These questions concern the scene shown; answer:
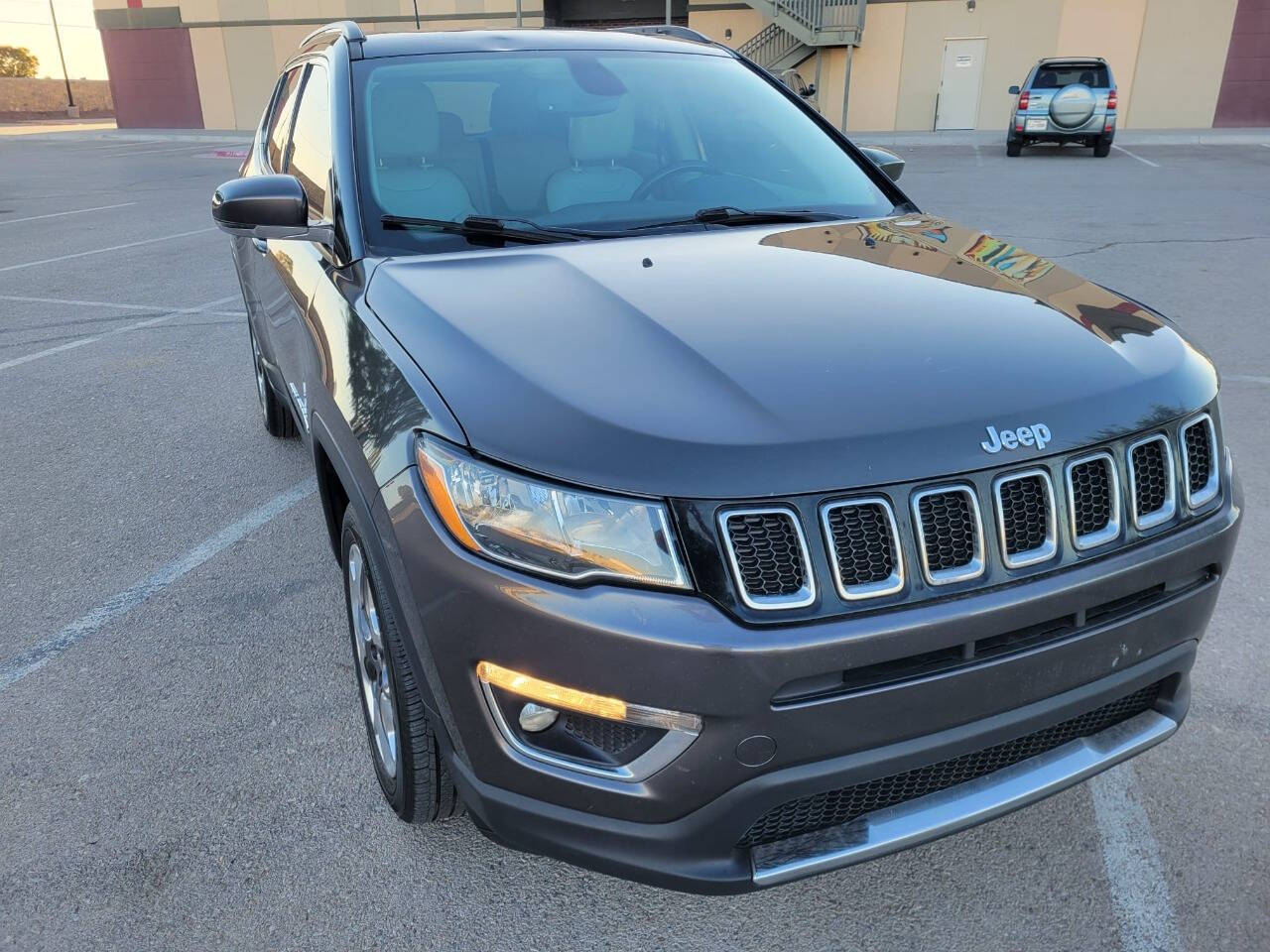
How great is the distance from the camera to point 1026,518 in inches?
64.8

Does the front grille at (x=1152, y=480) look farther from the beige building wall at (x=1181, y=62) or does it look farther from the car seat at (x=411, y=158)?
the beige building wall at (x=1181, y=62)

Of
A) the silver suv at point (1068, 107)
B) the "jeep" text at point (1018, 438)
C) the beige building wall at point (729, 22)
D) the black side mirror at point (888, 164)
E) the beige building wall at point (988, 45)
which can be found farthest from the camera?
the beige building wall at point (729, 22)

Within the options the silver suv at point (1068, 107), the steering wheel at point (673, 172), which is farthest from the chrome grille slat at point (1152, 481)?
the silver suv at point (1068, 107)

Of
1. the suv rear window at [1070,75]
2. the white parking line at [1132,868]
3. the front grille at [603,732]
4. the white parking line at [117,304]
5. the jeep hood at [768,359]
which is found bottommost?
the white parking line at [117,304]

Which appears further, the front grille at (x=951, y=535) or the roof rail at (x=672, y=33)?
the roof rail at (x=672, y=33)

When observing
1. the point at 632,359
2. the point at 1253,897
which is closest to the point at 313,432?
the point at 632,359

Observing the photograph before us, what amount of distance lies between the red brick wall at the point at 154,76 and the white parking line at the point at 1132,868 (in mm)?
36118

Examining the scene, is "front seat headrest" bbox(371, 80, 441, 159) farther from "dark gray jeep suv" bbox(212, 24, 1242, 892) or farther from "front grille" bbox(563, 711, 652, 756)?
"front grille" bbox(563, 711, 652, 756)

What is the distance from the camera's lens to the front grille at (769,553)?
1518mm

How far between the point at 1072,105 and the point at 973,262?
17.8m

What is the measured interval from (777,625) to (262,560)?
259cm

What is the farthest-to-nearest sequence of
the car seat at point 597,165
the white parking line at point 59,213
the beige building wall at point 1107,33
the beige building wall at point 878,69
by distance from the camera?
the beige building wall at point 878,69 → the beige building wall at point 1107,33 → the white parking line at point 59,213 → the car seat at point 597,165

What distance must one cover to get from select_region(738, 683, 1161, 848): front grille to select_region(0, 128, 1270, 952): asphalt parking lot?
403mm

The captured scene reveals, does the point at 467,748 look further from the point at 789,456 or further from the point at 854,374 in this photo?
the point at 854,374
